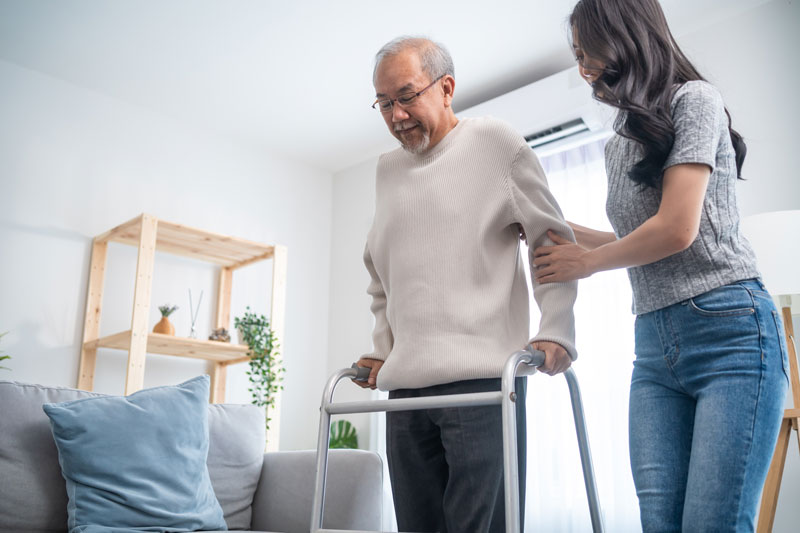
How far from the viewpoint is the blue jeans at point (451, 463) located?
3.67 feet

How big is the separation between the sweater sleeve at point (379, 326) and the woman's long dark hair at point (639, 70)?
1.92ft

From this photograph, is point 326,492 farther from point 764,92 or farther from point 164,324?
point 764,92

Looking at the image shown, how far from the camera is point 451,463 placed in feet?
3.79

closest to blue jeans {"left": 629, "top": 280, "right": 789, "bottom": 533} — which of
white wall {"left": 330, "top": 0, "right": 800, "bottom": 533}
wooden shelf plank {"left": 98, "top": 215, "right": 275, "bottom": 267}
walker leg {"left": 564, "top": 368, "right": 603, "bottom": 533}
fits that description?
walker leg {"left": 564, "top": 368, "right": 603, "bottom": 533}

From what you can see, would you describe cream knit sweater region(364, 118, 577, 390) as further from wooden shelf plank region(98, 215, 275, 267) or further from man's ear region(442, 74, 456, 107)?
wooden shelf plank region(98, 215, 275, 267)

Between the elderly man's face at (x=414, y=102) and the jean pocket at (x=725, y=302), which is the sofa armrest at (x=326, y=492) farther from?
the jean pocket at (x=725, y=302)

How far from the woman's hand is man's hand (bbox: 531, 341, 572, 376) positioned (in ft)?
0.40

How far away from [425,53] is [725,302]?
0.74 metres

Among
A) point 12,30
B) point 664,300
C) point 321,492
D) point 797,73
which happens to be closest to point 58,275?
point 12,30

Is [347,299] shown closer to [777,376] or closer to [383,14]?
[383,14]

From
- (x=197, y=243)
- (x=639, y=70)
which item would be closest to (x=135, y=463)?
(x=639, y=70)

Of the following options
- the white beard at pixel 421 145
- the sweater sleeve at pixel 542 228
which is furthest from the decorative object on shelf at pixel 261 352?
the sweater sleeve at pixel 542 228

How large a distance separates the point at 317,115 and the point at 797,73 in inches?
99.1

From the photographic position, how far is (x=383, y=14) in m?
3.10
